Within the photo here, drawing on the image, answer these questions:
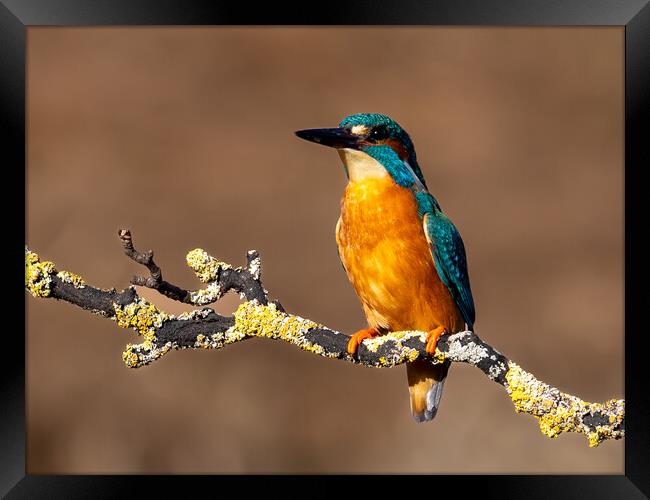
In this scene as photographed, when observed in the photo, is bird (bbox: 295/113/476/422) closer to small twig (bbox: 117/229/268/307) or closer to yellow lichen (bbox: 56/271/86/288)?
small twig (bbox: 117/229/268/307)

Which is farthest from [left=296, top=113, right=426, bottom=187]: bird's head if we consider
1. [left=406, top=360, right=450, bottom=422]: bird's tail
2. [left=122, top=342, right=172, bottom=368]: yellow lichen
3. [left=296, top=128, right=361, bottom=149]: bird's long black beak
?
[left=122, top=342, right=172, bottom=368]: yellow lichen

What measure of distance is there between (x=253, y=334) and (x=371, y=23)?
77cm

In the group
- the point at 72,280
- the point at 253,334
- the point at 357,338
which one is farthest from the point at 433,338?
the point at 72,280

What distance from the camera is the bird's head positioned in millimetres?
1836

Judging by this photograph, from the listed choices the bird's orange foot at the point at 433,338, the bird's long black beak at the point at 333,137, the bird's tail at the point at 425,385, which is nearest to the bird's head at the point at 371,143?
the bird's long black beak at the point at 333,137

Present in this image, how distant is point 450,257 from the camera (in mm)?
1895

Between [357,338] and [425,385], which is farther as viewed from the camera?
[425,385]

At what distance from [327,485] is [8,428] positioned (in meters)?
0.79

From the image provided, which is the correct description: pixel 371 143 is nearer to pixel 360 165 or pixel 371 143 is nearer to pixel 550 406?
pixel 360 165

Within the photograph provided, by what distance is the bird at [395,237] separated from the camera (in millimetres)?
1854

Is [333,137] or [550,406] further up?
[333,137]

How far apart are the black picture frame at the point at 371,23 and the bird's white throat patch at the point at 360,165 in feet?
0.99

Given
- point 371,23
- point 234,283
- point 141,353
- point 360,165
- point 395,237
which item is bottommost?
point 141,353

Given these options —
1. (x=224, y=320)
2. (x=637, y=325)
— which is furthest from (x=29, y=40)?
(x=637, y=325)
